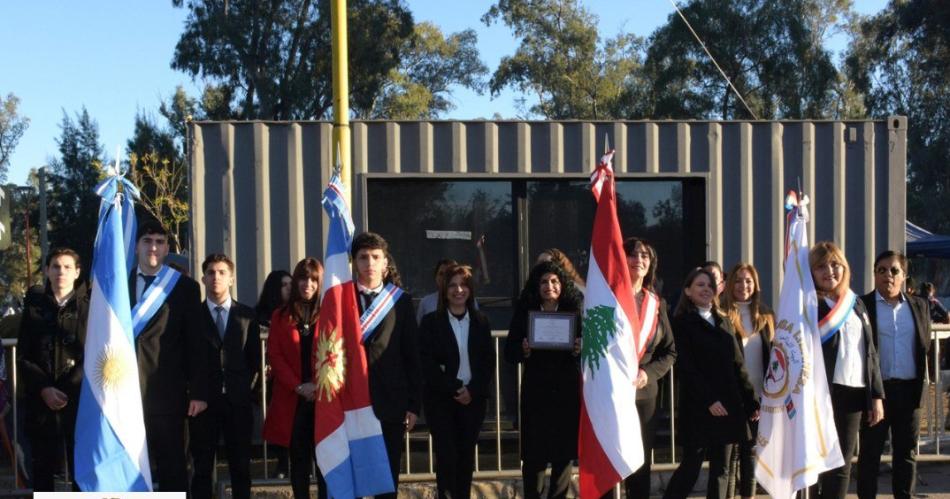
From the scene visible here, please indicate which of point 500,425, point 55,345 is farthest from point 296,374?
point 500,425

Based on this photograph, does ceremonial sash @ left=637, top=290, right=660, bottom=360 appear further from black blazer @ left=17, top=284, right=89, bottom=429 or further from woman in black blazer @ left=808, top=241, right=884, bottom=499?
black blazer @ left=17, top=284, right=89, bottom=429

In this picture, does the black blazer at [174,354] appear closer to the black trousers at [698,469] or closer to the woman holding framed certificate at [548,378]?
the woman holding framed certificate at [548,378]

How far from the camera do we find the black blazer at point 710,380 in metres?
5.85

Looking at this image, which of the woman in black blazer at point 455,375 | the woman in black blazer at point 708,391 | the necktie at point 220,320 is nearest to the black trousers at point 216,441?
the necktie at point 220,320

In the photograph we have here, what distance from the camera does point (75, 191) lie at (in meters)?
37.2

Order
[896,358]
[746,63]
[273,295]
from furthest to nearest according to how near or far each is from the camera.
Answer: [746,63] → [273,295] → [896,358]

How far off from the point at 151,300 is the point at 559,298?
2.41m

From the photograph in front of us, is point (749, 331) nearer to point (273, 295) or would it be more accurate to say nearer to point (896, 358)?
point (896, 358)

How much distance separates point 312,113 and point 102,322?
30.6m

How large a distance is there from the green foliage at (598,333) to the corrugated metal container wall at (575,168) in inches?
104

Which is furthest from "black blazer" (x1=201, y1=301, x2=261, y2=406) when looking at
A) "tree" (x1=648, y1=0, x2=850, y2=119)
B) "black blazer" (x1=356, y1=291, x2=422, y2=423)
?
"tree" (x1=648, y1=0, x2=850, y2=119)

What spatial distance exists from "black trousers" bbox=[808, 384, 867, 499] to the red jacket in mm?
3354

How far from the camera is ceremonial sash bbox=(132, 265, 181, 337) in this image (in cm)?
542

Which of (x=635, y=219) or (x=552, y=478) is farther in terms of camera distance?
(x=635, y=219)
